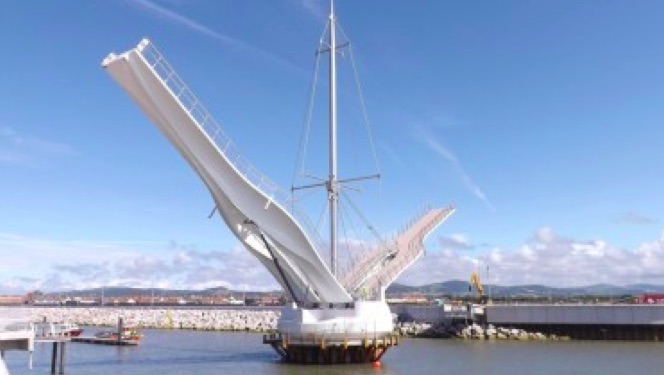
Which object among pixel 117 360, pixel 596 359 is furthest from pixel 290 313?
pixel 596 359

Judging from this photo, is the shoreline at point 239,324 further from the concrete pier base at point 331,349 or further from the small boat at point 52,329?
the concrete pier base at point 331,349

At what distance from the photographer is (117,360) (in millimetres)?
39312

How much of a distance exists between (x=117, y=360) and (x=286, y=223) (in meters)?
15.2

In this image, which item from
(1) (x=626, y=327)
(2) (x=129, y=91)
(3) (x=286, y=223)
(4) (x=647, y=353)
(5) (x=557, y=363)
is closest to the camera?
(2) (x=129, y=91)

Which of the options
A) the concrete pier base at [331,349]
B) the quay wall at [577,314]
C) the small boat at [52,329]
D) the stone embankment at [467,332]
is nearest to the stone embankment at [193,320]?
the stone embankment at [467,332]

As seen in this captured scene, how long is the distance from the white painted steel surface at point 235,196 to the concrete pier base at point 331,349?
2024mm

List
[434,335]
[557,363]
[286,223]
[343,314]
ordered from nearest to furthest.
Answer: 1. [286,223]
2. [343,314]
3. [557,363]
4. [434,335]

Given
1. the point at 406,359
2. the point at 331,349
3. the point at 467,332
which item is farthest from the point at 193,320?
the point at 331,349

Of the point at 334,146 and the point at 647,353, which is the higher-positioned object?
the point at 334,146

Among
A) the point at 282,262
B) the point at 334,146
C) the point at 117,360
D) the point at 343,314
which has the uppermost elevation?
the point at 334,146

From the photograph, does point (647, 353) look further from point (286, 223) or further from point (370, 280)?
point (286, 223)

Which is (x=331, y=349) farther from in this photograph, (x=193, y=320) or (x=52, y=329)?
(x=193, y=320)

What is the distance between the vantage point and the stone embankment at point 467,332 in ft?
163

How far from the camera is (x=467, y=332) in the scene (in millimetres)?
50906
